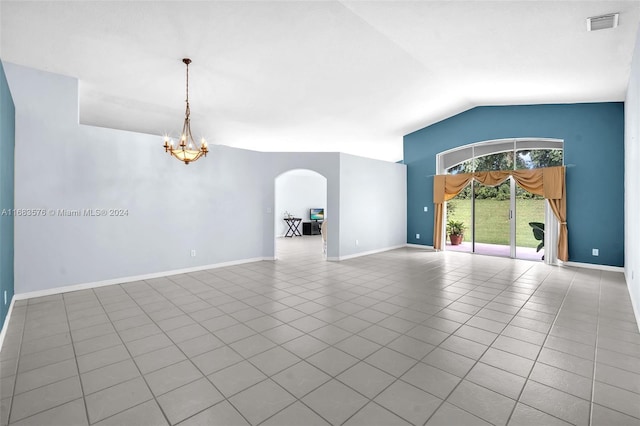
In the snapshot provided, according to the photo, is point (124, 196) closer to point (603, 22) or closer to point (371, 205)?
point (371, 205)

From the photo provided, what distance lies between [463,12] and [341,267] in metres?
4.49

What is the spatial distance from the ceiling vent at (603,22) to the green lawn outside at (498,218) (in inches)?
161

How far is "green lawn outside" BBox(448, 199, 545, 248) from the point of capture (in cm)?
679

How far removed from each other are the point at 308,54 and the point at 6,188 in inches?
160

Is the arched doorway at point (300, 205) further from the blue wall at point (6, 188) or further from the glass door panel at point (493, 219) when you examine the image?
the blue wall at point (6, 188)

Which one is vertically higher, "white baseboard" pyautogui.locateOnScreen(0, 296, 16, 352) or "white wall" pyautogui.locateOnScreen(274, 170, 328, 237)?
"white wall" pyautogui.locateOnScreen(274, 170, 328, 237)

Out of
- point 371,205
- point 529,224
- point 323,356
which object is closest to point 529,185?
point 529,224

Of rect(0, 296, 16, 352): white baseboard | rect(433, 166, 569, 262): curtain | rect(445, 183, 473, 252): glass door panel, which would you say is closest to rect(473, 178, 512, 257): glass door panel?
rect(445, 183, 473, 252): glass door panel

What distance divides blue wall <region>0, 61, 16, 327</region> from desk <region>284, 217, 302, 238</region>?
27.7 ft

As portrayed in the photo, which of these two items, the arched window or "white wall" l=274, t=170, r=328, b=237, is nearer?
the arched window

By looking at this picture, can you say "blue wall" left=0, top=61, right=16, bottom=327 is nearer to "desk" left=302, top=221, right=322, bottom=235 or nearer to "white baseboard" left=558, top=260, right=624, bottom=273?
"white baseboard" left=558, top=260, right=624, bottom=273

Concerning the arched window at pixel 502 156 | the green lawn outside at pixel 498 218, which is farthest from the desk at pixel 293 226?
the green lawn outside at pixel 498 218

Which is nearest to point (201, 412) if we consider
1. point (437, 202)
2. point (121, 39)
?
point (121, 39)

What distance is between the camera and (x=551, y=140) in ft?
21.1
